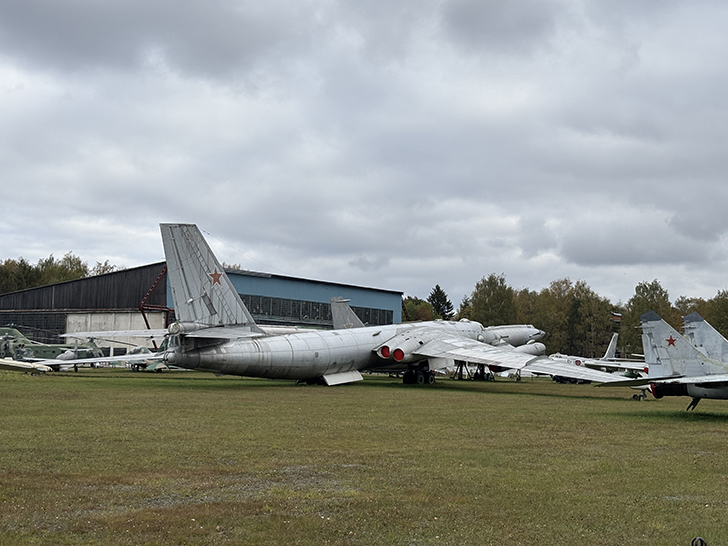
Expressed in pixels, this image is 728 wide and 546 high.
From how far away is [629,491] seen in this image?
26.1 feet

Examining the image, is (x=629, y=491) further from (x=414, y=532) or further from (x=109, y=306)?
(x=109, y=306)

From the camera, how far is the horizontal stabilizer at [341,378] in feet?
90.3

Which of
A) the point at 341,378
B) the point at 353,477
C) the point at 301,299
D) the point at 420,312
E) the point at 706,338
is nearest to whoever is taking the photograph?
the point at 353,477

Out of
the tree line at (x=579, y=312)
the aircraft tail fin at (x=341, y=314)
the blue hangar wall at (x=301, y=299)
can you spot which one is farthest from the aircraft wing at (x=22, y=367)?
the tree line at (x=579, y=312)

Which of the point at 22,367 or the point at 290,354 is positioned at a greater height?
the point at 22,367

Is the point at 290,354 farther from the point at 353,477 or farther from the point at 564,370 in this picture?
the point at 353,477

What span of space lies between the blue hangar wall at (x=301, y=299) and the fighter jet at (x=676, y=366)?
136 ft

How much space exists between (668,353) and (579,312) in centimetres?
7932

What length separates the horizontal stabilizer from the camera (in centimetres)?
2752

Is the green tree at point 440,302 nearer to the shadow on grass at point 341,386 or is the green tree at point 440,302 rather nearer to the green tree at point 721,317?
the green tree at point 721,317

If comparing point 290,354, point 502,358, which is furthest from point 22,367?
point 502,358

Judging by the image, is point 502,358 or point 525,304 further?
point 525,304

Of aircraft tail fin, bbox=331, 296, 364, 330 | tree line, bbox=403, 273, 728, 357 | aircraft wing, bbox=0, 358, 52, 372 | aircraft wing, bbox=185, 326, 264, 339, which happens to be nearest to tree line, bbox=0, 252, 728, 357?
tree line, bbox=403, 273, 728, 357

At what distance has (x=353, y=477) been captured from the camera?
8539 millimetres
